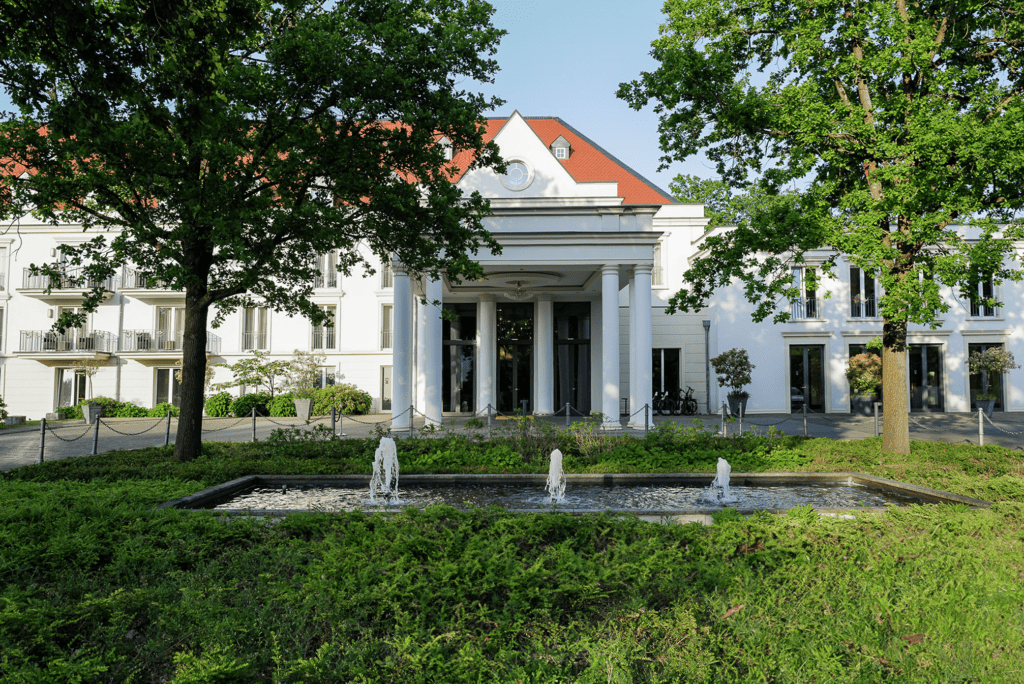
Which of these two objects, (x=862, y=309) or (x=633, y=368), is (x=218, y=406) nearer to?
(x=633, y=368)

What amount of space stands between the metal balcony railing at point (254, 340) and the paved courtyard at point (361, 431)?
5430 mm

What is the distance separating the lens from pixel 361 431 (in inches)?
713

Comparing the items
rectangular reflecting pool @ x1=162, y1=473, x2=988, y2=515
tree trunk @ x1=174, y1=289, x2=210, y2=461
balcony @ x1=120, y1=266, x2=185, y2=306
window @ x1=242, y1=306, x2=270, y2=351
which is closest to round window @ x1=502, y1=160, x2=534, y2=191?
tree trunk @ x1=174, y1=289, x2=210, y2=461

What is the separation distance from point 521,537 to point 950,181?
30.1 feet

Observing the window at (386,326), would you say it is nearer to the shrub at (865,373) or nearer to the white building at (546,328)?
the white building at (546,328)

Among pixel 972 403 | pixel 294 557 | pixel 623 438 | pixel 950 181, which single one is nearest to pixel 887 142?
pixel 950 181

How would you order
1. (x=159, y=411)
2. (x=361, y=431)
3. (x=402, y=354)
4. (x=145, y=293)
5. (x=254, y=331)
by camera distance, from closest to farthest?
1. (x=402, y=354)
2. (x=361, y=431)
3. (x=159, y=411)
4. (x=145, y=293)
5. (x=254, y=331)

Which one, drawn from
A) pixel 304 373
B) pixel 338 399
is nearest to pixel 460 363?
pixel 338 399

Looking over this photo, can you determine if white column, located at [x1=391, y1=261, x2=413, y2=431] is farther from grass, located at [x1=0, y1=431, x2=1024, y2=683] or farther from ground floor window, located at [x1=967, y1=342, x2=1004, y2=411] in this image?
ground floor window, located at [x1=967, y1=342, x2=1004, y2=411]

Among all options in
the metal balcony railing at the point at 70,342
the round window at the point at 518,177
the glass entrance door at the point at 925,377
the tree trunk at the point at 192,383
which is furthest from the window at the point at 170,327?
the glass entrance door at the point at 925,377

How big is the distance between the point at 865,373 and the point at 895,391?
1479 cm

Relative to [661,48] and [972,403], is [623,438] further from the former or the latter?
[972,403]

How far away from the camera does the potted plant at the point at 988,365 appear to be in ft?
81.8

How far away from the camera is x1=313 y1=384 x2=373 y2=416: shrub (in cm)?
2683
